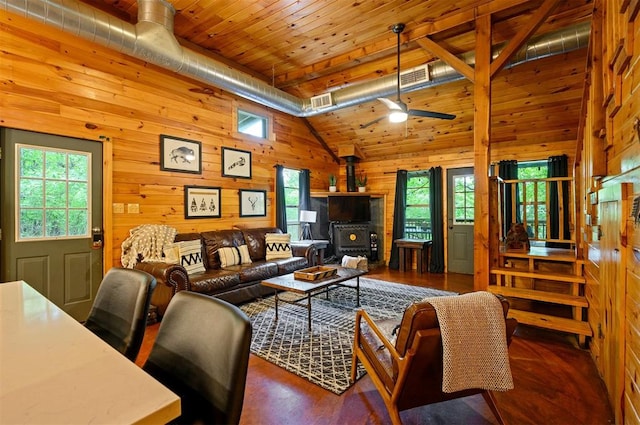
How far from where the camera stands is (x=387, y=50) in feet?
14.6

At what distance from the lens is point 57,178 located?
338cm

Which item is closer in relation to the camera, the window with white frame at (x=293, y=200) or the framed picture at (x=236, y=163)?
the framed picture at (x=236, y=163)

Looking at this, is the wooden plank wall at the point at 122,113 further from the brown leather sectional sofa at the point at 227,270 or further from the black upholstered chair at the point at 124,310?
the black upholstered chair at the point at 124,310

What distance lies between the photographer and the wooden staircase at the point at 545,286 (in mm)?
2951

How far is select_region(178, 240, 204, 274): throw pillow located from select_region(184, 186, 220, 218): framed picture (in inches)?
26.5

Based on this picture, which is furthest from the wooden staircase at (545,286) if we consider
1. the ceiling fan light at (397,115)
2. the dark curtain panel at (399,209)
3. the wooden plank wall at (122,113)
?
the wooden plank wall at (122,113)

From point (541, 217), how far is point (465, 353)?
4.97 metres

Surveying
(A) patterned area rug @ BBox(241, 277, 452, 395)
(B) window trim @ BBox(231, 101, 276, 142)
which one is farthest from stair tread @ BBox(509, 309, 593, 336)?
(B) window trim @ BBox(231, 101, 276, 142)

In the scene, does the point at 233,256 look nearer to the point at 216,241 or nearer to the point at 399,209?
the point at 216,241

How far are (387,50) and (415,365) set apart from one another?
4.21m

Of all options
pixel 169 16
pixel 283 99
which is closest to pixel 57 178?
pixel 169 16

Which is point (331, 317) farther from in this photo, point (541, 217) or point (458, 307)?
point (541, 217)

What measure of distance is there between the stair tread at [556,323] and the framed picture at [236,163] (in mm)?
4246

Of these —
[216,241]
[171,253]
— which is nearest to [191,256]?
[171,253]
